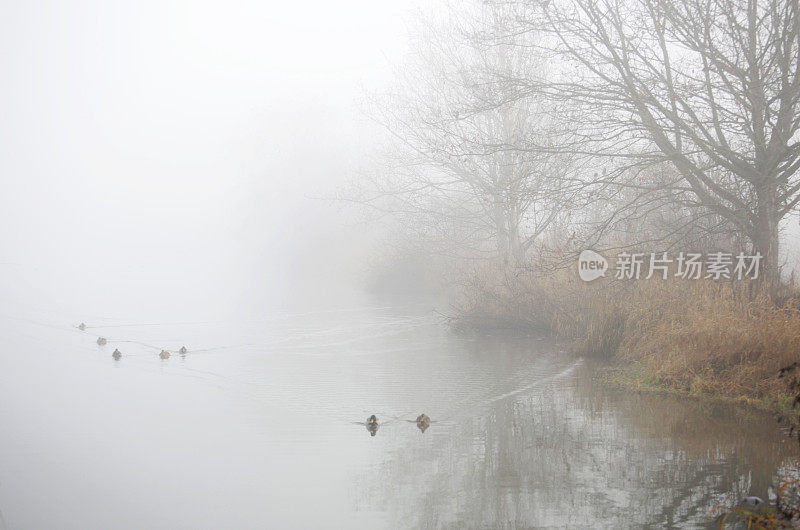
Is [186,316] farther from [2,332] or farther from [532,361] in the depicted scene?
[532,361]

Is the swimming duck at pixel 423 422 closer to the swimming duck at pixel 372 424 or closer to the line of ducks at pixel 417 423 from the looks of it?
the line of ducks at pixel 417 423

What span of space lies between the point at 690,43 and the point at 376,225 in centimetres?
2529

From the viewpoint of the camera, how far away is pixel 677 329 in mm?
11594

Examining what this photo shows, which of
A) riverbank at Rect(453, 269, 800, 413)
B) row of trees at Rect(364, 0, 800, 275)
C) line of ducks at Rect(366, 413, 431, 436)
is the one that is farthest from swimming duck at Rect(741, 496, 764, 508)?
row of trees at Rect(364, 0, 800, 275)

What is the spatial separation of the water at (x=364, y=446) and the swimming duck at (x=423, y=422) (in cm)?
17

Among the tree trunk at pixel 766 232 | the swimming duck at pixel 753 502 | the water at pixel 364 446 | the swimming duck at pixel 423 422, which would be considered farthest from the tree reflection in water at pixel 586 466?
the tree trunk at pixel 766 232

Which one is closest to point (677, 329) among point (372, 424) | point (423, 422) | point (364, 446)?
point (423, 422)

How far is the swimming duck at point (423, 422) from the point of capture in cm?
978

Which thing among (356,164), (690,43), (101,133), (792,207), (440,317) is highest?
(101,133)

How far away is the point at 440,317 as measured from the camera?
71.7 ft

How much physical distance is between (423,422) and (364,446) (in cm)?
102

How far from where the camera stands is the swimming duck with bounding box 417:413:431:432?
9.78m

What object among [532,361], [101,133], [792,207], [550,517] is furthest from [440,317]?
[101,133]

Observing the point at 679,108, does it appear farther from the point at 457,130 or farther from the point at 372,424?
the point at 457,130
